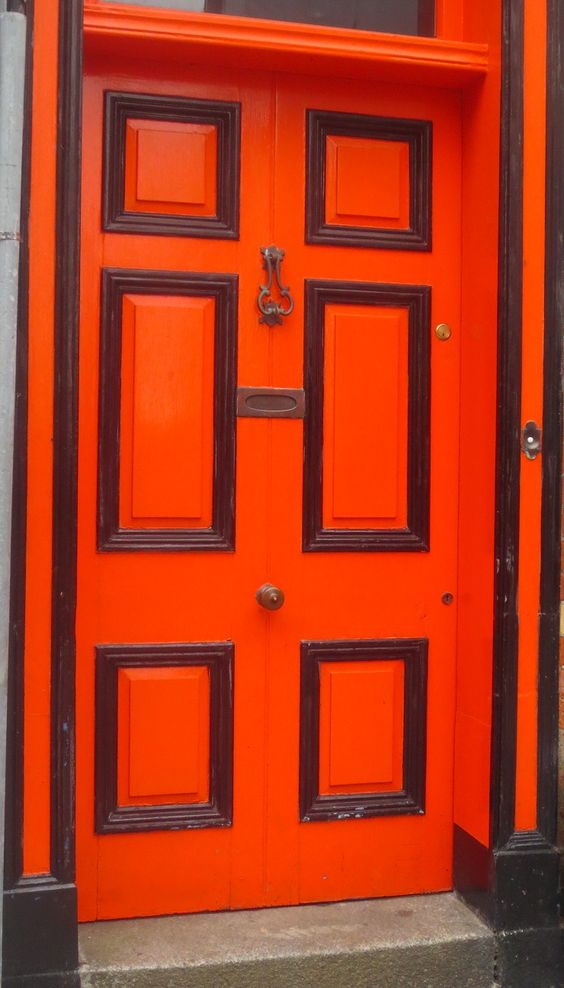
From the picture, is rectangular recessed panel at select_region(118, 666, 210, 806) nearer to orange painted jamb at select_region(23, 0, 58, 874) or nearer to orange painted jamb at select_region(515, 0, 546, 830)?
orange painted jamb at select_region(23, 0, 58, 874)

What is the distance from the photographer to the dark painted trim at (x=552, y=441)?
3221 mm

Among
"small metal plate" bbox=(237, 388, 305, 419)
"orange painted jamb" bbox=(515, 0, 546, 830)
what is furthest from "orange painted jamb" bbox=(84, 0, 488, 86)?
"small metal plate" bbox=(237, 388, 305, 419)

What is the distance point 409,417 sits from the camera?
3416mm

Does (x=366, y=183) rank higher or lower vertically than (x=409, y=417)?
higher

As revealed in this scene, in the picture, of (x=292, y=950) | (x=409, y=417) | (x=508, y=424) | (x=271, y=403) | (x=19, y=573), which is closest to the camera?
(x=19, y=573)

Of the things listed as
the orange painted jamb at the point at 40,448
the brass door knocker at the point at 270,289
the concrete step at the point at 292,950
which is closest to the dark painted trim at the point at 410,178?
the brass door knocker at the point at 270,289

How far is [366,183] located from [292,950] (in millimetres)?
2295

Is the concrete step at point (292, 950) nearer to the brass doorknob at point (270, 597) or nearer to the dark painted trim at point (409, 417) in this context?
the brass doorknob at point (270, 597)

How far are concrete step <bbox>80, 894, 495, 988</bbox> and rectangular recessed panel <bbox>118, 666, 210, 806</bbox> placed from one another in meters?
0.38

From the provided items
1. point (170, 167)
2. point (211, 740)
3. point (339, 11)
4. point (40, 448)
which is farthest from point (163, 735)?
point (339, 11)

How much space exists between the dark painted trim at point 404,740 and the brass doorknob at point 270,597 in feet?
0.56

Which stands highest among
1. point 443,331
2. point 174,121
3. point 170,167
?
point 174,121

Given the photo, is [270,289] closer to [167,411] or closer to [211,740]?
[167,411]

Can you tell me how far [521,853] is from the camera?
321 cm
